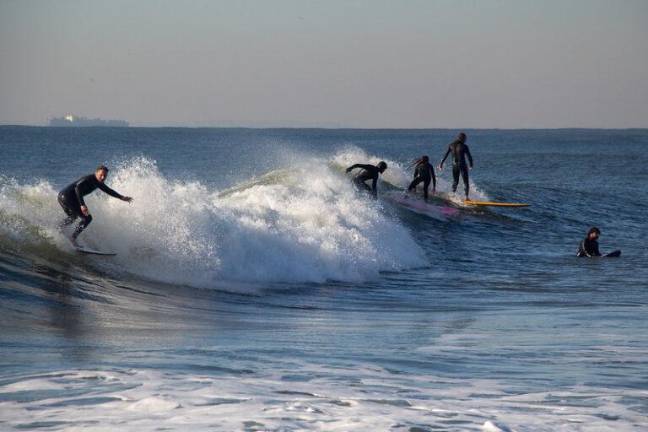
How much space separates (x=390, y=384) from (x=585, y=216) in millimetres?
Result: 24064

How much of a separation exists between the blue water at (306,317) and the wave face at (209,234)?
1.5 inches

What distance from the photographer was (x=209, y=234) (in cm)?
A: 1584

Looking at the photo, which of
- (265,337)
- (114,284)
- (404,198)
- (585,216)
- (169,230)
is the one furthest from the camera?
(585,216)

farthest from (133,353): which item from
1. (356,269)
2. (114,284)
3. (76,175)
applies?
(76,175)

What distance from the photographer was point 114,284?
44.3ft

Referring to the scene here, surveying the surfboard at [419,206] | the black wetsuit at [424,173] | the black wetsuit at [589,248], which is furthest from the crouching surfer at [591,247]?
the black wetsuit at [424,173]

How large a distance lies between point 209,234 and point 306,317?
12.4 ft

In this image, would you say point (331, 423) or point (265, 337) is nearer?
point (331, 423)

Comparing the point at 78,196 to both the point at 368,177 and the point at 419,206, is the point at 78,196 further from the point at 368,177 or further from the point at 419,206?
the point at 419,206

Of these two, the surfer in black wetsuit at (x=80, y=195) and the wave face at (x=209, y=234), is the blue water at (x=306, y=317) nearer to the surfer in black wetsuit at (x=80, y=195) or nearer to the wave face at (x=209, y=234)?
the wave face at (x=209, y=234)

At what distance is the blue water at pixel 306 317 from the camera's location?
690cm

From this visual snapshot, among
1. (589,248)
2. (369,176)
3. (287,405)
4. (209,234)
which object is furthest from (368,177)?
(287,405)

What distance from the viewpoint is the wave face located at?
14727 millimetres

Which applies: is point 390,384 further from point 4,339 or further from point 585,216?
point 585,216
